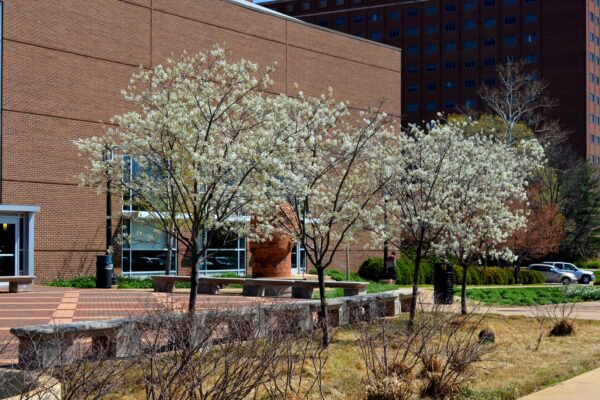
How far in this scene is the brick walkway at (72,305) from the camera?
1623 centimetres

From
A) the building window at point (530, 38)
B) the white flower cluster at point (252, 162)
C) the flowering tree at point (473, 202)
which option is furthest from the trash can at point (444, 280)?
the building window at point (530, 38)

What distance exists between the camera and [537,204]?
57250 mm

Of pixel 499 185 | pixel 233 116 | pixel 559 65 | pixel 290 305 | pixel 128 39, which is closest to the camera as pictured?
pixel 290 305

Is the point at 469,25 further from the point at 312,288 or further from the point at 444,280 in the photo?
the point at 312,288

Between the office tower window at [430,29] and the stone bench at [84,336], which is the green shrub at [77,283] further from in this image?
the office tower window at [430,29]

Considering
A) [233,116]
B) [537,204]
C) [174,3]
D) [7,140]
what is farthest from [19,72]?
[537,204]

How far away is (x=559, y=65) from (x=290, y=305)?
8909 cm

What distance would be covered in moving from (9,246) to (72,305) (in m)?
12.9

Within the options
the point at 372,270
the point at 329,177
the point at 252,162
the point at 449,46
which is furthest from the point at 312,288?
the point at 449,46

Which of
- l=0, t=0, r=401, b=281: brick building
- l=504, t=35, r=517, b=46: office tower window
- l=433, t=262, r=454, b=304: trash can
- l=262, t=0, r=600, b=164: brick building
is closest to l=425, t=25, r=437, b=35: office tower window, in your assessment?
l=262, t=0, r=600, b=164: brick building

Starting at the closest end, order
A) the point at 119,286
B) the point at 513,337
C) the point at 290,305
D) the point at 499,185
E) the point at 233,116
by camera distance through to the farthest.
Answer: the point at 290,305 < the point at 233,116 < the point at 513,337 < the point at 499,185 < the point at 119,286

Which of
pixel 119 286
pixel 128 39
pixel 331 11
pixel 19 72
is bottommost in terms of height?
pixel 119 286

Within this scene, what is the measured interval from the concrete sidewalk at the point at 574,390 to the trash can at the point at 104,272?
2176cm

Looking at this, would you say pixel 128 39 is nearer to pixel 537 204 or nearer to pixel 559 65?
pixel 537 204
